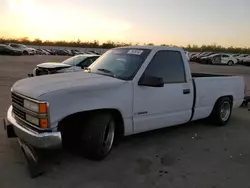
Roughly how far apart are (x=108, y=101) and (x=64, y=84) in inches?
28.2

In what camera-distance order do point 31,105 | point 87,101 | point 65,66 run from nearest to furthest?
point 31,105 → point 87,101 → point 65,66

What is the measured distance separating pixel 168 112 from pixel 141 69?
1.04 m

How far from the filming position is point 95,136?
15.5 ft

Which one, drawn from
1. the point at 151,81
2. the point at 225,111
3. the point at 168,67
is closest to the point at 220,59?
the point at 225,111

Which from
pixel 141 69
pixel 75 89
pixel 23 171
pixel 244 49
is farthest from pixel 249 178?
pixel 244 49

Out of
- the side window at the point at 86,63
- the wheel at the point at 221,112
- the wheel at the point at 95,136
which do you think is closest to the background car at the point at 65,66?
the side window at the point at 86,63

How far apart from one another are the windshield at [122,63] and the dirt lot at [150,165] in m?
1.34

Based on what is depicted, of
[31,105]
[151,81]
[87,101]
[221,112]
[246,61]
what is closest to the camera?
[31,105]

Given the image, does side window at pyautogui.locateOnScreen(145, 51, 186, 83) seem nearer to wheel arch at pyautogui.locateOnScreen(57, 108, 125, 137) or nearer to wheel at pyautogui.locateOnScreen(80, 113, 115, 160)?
wheel arch at pyautogui.locateOnScreen(57, 108, 125, 137)

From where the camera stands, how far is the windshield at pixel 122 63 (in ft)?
17.8

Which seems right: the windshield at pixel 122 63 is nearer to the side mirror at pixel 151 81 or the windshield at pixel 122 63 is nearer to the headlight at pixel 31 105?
the side mirror at pixel 151 81

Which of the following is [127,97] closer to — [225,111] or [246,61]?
[225,111]

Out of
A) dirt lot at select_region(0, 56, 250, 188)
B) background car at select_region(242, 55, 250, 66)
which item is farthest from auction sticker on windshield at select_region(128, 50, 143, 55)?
background car at select_region(242, 55, 250, 66)

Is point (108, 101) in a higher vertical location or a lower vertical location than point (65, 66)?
higher
